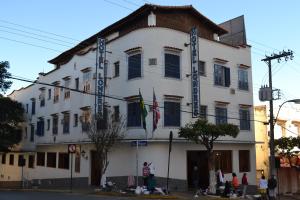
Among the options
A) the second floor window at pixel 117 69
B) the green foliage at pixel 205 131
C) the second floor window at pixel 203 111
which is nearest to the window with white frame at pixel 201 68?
the second floor window at pixel 203 111

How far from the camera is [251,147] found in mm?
34125

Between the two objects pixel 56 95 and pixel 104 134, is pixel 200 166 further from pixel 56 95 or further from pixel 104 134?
pixel 56 95

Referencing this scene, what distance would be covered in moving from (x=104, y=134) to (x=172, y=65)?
6554 mm

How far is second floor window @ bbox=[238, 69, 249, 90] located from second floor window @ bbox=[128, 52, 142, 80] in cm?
913

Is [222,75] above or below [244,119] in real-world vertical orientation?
above

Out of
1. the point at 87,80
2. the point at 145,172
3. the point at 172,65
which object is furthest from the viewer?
the point at 87,80

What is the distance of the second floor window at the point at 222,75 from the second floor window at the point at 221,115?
1874 millimetres

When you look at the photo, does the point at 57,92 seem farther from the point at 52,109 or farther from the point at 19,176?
the point at 19,176

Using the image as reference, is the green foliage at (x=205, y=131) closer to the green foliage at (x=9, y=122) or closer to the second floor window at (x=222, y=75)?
the second floor window at (x=222, y=75)

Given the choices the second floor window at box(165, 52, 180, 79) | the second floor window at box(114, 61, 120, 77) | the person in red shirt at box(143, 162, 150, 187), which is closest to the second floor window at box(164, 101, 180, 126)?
the second floor window at box(165, 52, 180, 79)

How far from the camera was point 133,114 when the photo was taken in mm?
29062

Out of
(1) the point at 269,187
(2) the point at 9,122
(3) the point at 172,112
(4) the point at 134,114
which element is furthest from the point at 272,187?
(2) the point at 9,122

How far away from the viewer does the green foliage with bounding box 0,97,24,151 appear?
146 feet

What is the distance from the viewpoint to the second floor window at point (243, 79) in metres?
33.9
